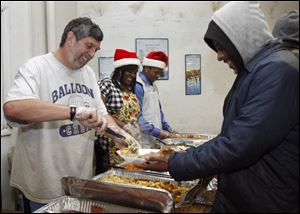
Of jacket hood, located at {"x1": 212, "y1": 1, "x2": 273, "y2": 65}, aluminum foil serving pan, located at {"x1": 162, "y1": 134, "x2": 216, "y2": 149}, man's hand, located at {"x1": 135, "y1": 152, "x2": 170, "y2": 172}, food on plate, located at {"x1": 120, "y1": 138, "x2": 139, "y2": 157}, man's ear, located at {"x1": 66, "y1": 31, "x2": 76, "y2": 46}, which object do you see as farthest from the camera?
aluminum foil serving pan, located at {"x1": 162, "y1": 134, "x2": 216, "y2": 149}

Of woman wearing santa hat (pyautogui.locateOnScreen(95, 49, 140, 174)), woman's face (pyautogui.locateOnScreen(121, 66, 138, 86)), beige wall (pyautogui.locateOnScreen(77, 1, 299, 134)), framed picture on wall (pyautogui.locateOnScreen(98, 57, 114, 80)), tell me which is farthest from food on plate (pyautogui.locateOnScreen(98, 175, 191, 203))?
framed picture on wall (pyautogui.locateOnScreen(98, 57, 114, 80))

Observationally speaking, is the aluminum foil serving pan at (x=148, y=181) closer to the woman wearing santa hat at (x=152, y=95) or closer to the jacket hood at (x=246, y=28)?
the jacket hood at (x=246, y=28)

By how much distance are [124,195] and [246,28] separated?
684 mm

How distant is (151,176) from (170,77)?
1.51 m

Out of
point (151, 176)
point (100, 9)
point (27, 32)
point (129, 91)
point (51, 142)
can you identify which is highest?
point (100, 9)

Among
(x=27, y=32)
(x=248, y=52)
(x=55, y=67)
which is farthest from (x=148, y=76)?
(x=248, y=52)

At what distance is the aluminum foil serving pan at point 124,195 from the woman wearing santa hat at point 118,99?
97 cm

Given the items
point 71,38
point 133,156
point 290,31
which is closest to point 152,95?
point 71,38

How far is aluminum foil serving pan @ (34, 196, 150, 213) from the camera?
1.06 metres

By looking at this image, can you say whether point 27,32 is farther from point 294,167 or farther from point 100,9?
point 294,167

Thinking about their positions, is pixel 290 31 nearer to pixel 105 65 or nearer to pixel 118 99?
pixel 118 99

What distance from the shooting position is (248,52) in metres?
1.02

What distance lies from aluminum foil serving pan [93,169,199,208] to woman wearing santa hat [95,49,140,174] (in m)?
0.58

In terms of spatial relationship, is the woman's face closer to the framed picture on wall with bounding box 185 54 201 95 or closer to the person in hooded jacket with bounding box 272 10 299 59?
the framed picture on wall with bounding box 185 54 201 95
